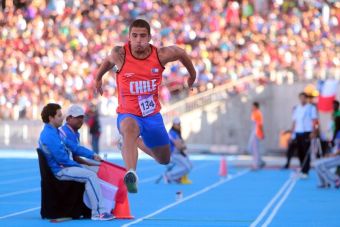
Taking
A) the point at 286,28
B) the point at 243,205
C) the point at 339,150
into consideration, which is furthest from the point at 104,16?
the point at 243,205

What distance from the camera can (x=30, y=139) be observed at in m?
36.4

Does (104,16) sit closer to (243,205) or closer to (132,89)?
(243,205)

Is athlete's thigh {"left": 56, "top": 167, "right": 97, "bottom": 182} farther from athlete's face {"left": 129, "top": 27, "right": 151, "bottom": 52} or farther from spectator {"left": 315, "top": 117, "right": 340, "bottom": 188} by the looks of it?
spectator {"left": 315, "top": 117, "right": 340, "bottom": 188}

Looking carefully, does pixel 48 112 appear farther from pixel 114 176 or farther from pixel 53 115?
pixel 114 176

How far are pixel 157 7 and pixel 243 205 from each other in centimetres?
2915

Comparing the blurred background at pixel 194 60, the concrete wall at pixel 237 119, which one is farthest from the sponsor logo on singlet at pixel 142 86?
the concrete wall at pixel 237 119

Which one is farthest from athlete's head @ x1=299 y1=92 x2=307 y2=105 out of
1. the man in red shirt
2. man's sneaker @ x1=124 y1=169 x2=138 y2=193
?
man's sneaker @ x1=124 y1=169 x2=138 y2=193

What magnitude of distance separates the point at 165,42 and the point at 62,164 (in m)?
28.6

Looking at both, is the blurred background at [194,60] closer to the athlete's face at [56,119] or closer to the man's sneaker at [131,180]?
the athlete's face at [56,119]

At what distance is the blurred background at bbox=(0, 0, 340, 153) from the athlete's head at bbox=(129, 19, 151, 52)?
2594cm

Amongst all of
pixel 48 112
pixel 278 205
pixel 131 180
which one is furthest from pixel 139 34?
pixel 278 205

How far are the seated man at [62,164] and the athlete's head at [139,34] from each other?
256cm

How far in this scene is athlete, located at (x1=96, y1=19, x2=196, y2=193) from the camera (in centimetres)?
930

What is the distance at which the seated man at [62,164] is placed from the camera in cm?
1130
